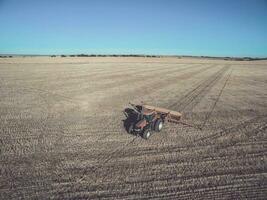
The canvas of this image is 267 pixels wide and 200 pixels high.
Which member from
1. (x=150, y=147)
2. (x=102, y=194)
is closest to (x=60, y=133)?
(x=150, y=147)

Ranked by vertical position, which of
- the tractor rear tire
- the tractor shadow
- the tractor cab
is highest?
the tractor cab

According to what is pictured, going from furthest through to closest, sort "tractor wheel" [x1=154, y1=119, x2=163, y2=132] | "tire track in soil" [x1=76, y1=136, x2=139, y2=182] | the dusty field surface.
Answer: "tractor wheel" [x1=154, y1=119, x2=163, y2=132] → "tire track in soil" [x1=76, y1=136, x2=139, y2=182] → the dusty field surface

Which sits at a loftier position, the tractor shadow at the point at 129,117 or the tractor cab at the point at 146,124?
the tractor cab at the point at 146,124

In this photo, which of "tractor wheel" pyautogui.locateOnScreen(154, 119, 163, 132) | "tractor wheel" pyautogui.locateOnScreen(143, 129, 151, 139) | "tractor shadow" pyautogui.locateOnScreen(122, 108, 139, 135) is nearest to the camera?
"tractor wheel" pyautogui.locateOnScreen(143, 129, 151, 139)

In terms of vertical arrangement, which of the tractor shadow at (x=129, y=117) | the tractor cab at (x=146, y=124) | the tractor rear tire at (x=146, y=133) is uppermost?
the tractor cab at (x=146, y=124)

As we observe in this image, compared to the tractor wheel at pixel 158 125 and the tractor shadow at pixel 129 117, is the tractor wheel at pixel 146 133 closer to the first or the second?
the tractor wheel at pixel 158 125

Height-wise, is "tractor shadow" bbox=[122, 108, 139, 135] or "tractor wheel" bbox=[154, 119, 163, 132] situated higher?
"tractor wheel" bbox=[154, 119, 163, 132]

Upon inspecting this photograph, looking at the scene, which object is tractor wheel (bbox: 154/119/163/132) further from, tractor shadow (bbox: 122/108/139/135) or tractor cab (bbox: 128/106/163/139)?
tractor shadow (bbox: 122/108/139/135)

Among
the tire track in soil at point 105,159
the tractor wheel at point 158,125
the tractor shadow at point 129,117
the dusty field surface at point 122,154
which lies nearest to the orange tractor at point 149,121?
the tractor wheel at point 158,125

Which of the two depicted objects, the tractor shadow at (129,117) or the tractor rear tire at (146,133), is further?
the tractor shadow at (129,117)

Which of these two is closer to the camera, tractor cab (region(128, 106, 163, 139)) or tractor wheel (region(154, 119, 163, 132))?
tractor cab (region(128, 106, 163, 139))

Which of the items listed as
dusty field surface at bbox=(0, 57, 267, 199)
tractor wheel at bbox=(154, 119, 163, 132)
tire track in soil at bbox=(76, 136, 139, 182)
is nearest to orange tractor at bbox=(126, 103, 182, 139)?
tractor wheel at bbox=(154, 119, 163, 132)

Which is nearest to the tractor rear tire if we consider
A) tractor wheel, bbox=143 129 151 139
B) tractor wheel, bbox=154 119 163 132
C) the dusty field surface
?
tractor wheel, bbox=143 129 151 139

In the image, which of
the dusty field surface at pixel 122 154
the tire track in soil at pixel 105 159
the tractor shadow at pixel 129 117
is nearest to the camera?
the dusty field surface at pixel 122 154
